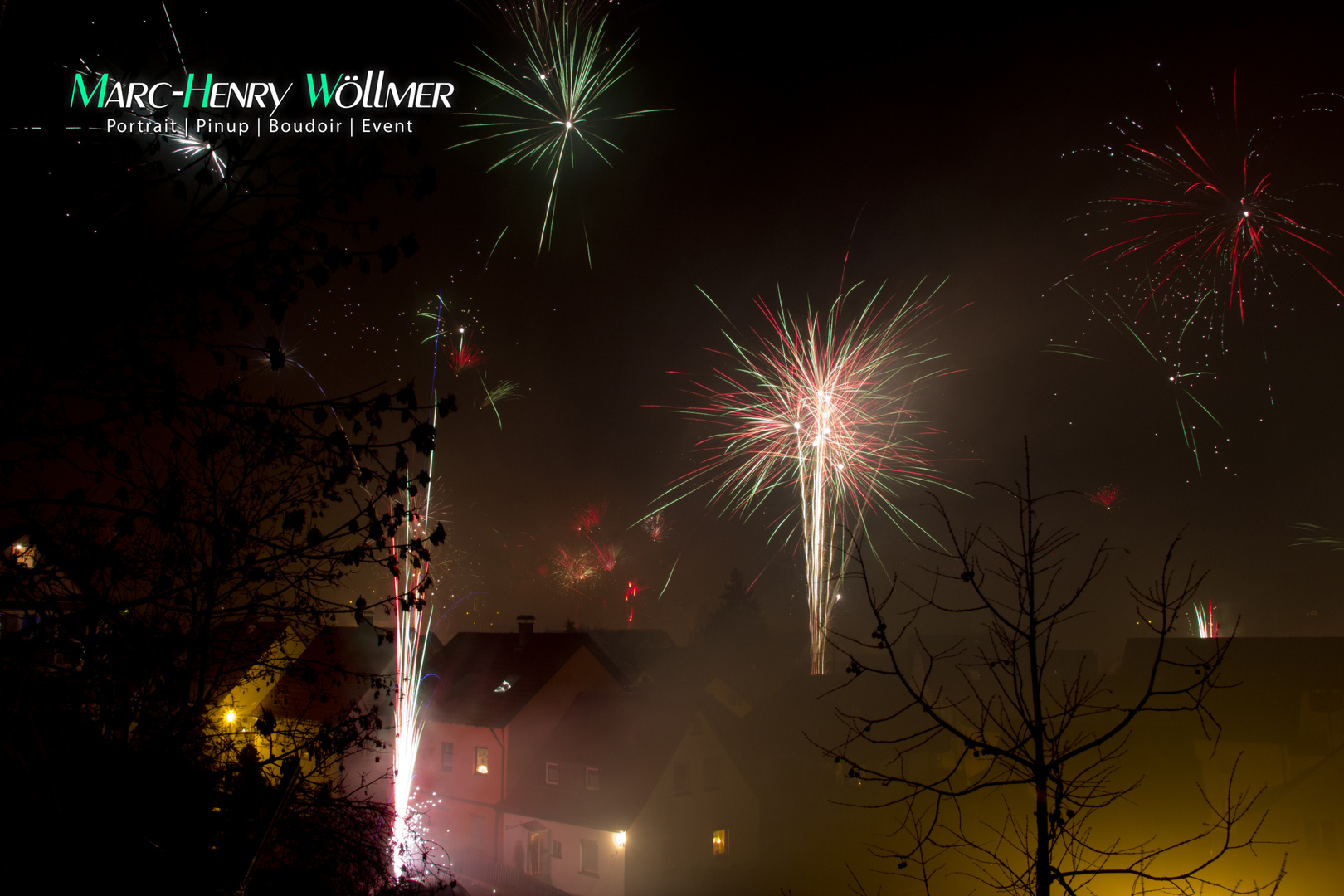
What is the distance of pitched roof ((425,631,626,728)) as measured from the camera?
3006cm

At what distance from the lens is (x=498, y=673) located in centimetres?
3222

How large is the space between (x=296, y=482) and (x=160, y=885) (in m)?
5.80

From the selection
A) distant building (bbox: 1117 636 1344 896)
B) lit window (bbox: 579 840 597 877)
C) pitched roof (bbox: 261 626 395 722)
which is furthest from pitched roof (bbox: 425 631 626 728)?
distant building (bbox: 1117 636 1344 896)

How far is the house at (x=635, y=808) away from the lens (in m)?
24.2

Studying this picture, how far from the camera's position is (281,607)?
6.20 m

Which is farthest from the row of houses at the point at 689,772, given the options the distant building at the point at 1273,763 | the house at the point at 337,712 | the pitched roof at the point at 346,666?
the house at the point at 337,712

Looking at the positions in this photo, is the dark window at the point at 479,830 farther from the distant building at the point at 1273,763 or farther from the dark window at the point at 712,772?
the distant building at the point at 1273,763

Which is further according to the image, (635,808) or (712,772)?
(712,772)

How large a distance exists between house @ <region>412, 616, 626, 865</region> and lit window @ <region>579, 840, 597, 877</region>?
13.5 feet

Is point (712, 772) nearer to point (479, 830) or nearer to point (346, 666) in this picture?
point (479, 830)

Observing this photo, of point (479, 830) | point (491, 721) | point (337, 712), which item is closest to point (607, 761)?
point (491, 721)

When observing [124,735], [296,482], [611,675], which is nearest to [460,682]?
[611,675]

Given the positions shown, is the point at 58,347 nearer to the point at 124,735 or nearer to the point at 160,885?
the point at 160,885

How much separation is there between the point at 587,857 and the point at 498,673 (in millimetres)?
9471
